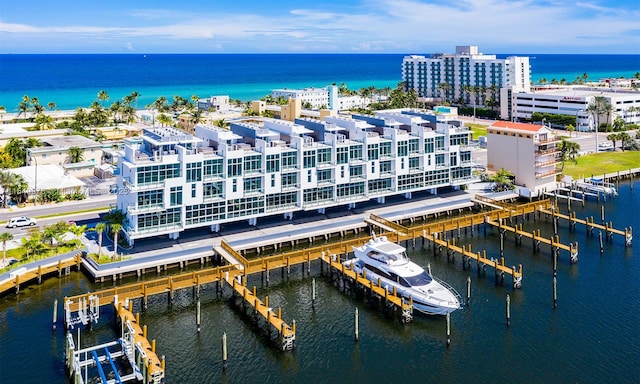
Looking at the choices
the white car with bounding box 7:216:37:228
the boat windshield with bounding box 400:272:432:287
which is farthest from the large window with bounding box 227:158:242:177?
the white car with bounding box 7:216:37:228

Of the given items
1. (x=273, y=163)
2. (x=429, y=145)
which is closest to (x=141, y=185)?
(x=273, y=163)

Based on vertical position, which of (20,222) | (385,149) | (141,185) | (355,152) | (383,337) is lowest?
(383,337)

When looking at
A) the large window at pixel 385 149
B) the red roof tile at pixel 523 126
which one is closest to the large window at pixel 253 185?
the large window at pixel 385 149

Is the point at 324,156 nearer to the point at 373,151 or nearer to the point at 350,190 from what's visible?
the point at 350,190

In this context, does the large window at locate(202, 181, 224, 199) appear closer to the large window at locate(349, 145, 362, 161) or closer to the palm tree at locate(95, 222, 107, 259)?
the palm tree at locate(95, 222, 107, 259)

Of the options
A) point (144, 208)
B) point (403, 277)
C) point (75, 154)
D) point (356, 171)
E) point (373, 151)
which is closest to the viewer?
point (403, 277)

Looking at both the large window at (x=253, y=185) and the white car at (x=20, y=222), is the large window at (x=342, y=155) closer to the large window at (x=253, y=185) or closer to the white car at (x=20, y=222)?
the large window at (x=253, y=185)

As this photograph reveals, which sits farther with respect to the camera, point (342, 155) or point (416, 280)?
point (342, 155)
